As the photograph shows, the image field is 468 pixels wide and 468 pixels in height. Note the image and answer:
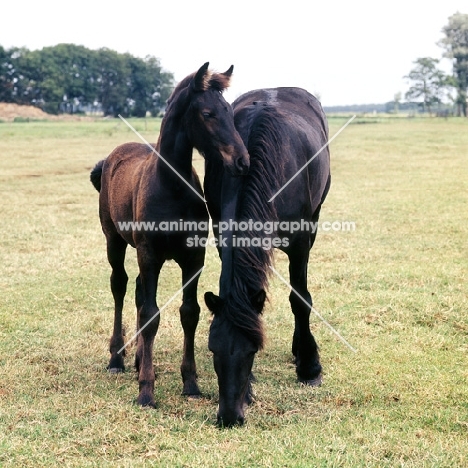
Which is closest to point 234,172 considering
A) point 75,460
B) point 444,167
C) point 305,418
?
point 305,418

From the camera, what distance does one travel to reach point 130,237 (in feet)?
16.4

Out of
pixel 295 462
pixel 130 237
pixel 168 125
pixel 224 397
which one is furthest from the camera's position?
pixel 130 237

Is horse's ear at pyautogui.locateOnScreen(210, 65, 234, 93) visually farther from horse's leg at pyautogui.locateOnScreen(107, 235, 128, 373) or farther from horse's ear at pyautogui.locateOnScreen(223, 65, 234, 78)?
horse's leg at pyautogui.locateOnScreen(107, 235, 128, 373)

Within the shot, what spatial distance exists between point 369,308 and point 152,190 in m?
3.20

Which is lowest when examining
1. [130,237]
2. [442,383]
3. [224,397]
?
[442,383]

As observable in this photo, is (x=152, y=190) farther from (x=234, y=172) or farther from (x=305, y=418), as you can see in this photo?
(x=305, y=418)

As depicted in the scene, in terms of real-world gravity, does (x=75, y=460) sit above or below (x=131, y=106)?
below

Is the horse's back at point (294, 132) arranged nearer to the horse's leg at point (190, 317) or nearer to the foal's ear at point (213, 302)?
the horse's leg at point (190, 317)

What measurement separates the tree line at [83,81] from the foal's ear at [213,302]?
79.0 meters

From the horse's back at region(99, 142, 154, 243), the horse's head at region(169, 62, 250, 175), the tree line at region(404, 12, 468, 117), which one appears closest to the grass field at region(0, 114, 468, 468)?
the horse's back at region(99, 142, 154, 243)

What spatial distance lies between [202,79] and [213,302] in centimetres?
150

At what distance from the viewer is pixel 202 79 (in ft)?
13.7

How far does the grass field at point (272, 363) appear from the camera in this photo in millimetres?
3611

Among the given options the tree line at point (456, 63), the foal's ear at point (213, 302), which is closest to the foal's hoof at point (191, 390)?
the foal's ear at point (213, 302)
